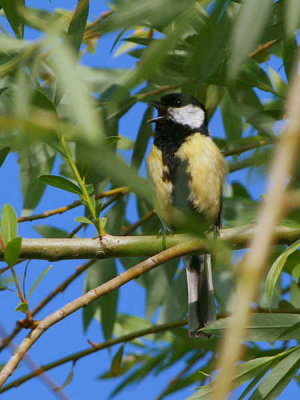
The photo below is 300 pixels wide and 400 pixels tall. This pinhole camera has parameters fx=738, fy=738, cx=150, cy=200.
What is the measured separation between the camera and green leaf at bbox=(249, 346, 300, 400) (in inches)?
67.8

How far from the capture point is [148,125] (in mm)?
3158

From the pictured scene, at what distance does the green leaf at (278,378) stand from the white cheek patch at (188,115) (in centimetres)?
175

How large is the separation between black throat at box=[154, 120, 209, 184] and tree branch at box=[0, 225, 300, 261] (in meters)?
1.16

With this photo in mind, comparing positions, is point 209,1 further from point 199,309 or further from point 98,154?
point 199,309

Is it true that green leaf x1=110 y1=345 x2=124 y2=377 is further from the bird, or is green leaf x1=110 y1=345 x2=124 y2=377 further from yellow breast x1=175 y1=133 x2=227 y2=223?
yellow breast x1=175 y1=133 x2=227 y2=223

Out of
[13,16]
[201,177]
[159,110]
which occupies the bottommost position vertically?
[13,16]

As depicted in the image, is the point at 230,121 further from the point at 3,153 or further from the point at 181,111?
the point at 3,153

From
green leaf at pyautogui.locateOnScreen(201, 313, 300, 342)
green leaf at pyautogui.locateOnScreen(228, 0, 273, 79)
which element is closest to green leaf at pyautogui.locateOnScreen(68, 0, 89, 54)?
green leaf at pyautogui.locateOnScreen(228, 0, 273, 79)

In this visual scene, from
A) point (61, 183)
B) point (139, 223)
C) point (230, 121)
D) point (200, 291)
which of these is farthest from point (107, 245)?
point (230, 121)

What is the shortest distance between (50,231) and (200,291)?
2.14ft

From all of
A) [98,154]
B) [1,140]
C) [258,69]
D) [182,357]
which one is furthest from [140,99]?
[98,154]

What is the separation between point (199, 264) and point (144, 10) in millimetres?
2067

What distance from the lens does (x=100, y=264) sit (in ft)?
9.75

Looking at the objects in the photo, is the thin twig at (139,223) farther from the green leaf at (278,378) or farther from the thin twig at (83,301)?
the green leaf at (278,378)
